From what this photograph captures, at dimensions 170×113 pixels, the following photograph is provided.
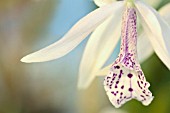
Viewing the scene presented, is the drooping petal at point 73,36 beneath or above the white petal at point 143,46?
above

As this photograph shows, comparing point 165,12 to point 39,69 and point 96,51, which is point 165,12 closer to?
point 96,51

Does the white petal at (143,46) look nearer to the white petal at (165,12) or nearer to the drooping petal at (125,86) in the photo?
the white petal at (165,12)

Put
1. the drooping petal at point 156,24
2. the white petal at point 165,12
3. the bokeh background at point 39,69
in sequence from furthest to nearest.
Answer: the bokeh background at point 39,69 → the white petal at point 165,12 → the drooping petal at point 156,24

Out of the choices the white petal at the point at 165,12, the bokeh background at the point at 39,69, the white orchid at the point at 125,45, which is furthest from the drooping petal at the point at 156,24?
the bokeh background at the point at 39,69

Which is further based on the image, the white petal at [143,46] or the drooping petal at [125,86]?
the white petal at [143,46]

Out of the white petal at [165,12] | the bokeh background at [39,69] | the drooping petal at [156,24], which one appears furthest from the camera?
the bokeh background at [39,69]

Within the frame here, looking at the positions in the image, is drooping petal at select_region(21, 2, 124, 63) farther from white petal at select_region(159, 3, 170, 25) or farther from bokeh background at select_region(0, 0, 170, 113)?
bokeh background at select_region(0, 0, 170, 113)

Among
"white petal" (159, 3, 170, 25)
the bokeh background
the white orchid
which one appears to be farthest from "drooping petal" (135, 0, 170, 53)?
the bokeh background

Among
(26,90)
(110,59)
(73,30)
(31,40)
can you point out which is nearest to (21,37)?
(31,40)
